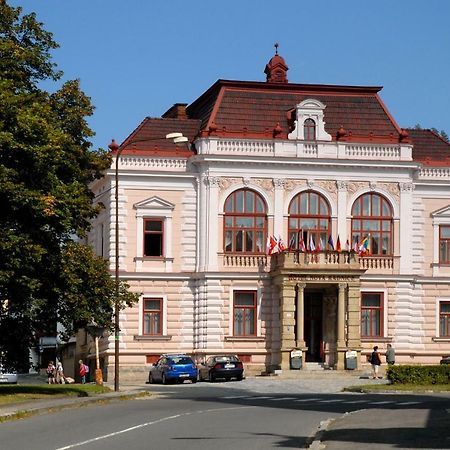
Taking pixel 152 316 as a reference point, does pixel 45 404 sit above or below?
below

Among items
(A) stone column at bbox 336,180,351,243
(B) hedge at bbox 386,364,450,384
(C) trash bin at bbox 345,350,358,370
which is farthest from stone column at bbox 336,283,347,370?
(B) hedge at bbox 386,364,450,384

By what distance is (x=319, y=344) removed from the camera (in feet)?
235

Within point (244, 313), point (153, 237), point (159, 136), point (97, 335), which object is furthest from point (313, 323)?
point (97, 335)

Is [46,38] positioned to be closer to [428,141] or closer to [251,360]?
[251,360]

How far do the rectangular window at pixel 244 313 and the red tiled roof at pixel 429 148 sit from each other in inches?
484

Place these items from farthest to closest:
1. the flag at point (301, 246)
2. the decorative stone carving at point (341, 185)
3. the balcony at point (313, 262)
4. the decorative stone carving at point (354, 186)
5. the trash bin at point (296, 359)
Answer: the decorative stone carving at point (354, 186), the decorative stone carving at point (341, 185), the flag at point (301, 246), the balcony at point (313, 262), the trash bin at point (296, 359)

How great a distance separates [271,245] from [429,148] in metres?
11.9

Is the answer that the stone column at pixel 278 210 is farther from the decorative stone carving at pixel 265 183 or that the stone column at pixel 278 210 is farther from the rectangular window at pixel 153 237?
the rectangular window at pixel 153 237

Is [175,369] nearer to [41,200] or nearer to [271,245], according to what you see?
[271,245]

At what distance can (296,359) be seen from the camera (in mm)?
68500

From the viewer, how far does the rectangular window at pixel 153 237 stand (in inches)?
2815

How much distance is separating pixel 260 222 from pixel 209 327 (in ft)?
20.2

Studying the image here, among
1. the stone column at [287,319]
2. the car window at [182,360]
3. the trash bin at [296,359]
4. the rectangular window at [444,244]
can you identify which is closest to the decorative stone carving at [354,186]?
the rectangular window at [444,244]

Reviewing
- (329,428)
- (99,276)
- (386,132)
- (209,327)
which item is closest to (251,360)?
(209,327)
